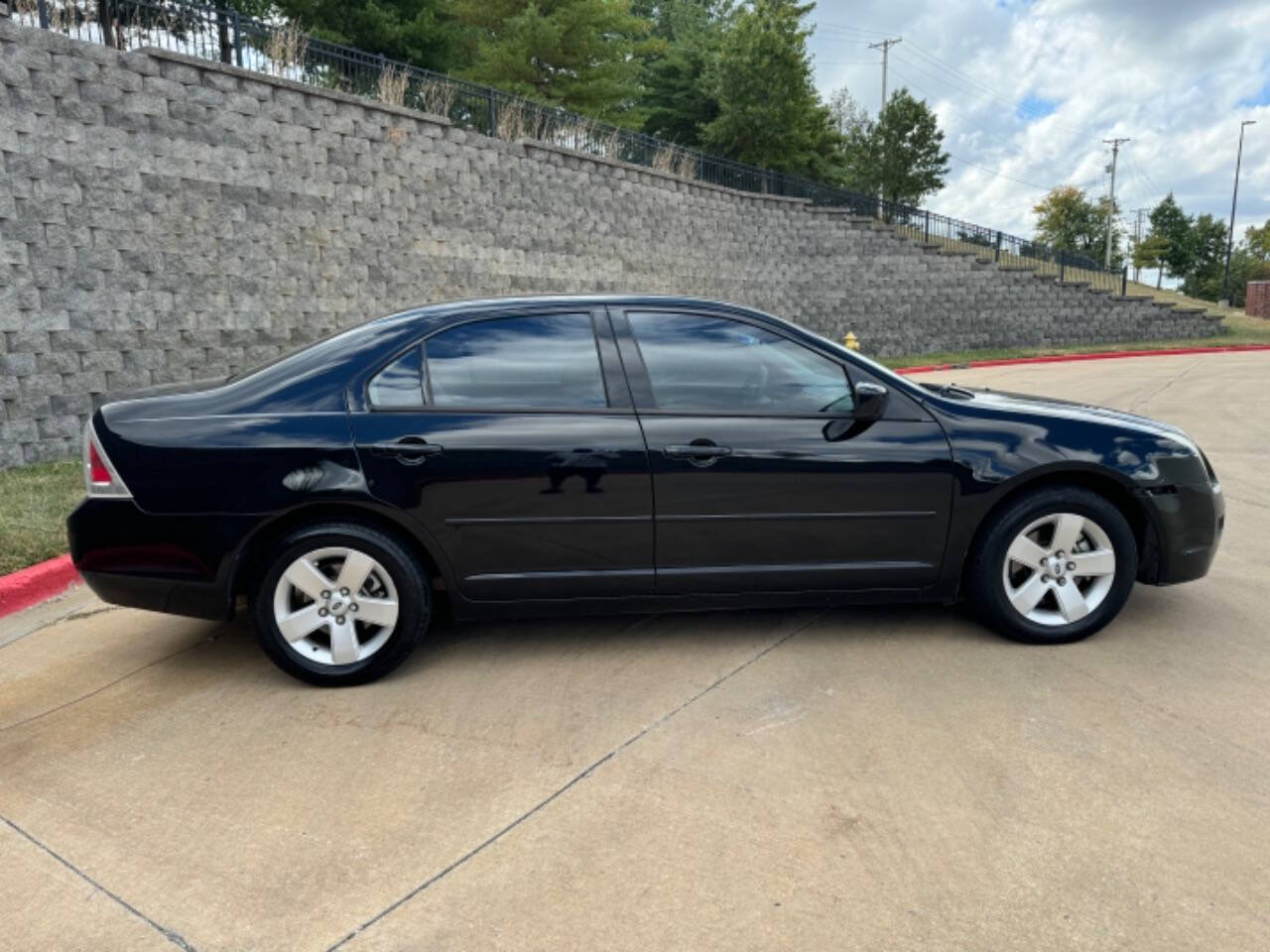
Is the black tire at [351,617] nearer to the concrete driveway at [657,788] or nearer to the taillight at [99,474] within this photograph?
the concrete driveway at [657,788]

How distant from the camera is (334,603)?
366cm

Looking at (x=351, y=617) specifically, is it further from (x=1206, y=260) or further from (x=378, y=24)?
(x=1206, y=260)

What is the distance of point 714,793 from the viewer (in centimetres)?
287

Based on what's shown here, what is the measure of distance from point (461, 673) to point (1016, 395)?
10.0 feet

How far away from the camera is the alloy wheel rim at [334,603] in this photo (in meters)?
3.65

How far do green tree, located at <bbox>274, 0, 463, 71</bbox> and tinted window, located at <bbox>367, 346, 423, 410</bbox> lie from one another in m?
21.7

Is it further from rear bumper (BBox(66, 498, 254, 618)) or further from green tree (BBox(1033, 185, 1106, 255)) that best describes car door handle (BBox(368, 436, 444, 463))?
green tree (BBox(1033, 185, 1106, 255))

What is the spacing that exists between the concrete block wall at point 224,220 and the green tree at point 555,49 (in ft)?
22.5

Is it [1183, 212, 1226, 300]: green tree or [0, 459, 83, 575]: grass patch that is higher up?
[1183, 212, 1226, 300]: green tree

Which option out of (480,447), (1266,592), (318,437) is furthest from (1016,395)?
(318,437)

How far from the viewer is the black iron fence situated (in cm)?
991

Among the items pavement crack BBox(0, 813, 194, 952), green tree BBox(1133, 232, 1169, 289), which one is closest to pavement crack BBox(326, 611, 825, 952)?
pavement crack BBox(0, 813, 194, 952)

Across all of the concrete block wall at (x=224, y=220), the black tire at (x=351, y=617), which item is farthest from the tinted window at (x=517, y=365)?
the concrete block wall at (x=224, y=220)

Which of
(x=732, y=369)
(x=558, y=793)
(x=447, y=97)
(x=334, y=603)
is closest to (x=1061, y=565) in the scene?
(x=732, y=369)
